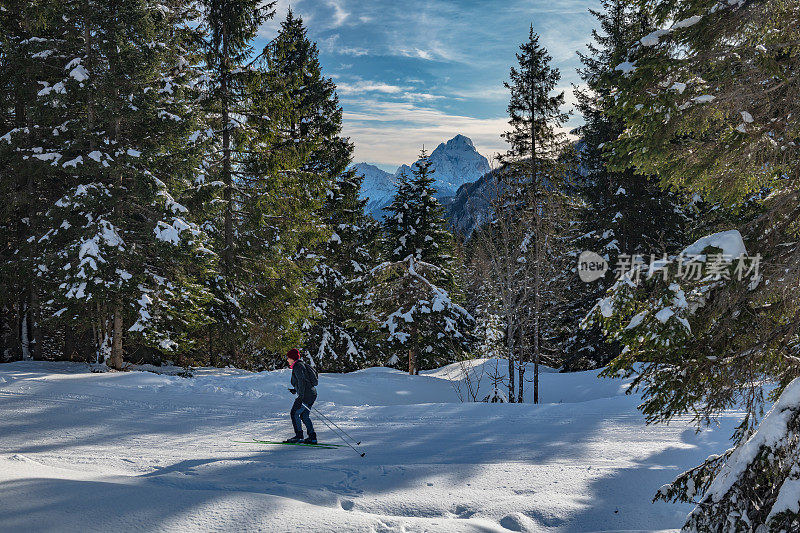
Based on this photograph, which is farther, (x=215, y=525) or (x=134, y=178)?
(x=134, y=178)

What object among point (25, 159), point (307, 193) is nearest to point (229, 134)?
point (307, 193)

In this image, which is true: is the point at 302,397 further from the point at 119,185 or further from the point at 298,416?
the point at 119,185

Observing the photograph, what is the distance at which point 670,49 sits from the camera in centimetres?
551

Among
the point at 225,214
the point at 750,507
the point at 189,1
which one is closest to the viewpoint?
the point at 750,507

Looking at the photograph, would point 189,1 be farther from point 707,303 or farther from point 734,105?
point 707,303

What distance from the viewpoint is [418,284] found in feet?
72.6

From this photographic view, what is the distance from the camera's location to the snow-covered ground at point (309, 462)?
16.7ft

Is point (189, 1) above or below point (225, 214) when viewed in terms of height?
above

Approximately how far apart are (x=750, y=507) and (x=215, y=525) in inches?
190

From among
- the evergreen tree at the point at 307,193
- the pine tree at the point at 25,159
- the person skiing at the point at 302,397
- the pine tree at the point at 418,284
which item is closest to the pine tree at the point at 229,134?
the evergreen tree at the point at 307,193

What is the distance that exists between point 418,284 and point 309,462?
1485 cm

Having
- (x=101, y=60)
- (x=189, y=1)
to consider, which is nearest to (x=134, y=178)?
(x=101, y=60)

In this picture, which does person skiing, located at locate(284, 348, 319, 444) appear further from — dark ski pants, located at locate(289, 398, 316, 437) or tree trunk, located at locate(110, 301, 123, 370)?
tree trunk, located at locate(110, 301, 123, 370)

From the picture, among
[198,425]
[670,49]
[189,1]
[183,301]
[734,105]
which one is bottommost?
[198,425]
